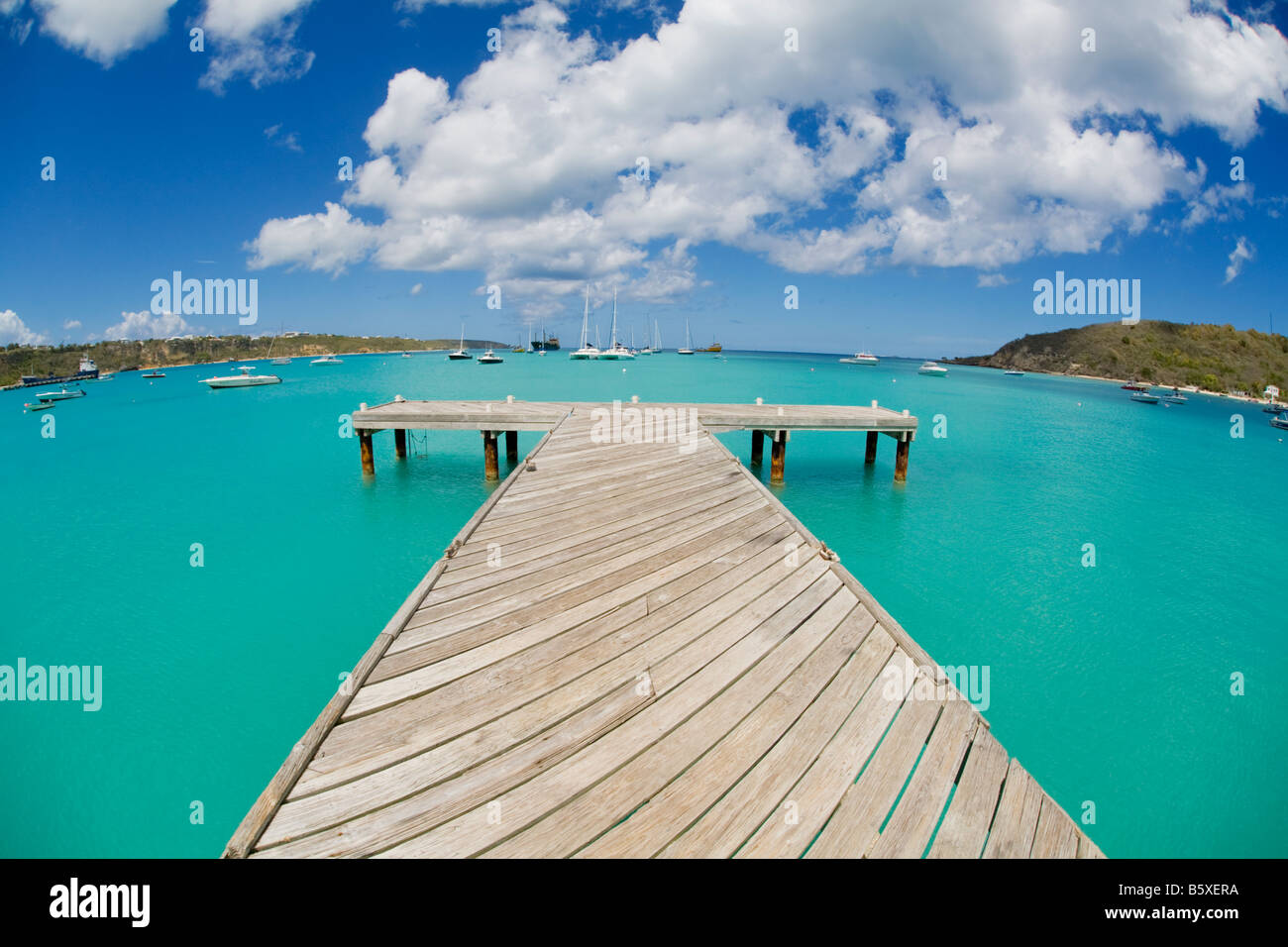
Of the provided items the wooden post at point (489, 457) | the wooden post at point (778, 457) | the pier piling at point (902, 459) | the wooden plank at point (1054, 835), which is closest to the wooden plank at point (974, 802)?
the wooden plank at point (1054, 835)

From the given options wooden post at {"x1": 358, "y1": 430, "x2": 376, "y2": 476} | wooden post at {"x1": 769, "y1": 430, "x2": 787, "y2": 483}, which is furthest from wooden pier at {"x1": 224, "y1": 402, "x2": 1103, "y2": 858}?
wooden post at {"x1": 358, "y1": 430, "x2": 376, "y2": 476}

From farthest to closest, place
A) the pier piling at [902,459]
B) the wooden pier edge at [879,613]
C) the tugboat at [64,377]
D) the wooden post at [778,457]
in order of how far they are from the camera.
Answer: the tugboat at [64,377]
the pier piling at [902,459]
the wooden post at [778,457]
the wooden pier edge at [879,613]

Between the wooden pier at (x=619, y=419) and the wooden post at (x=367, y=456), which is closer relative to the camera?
the wooden pier at (x=619, y=419)

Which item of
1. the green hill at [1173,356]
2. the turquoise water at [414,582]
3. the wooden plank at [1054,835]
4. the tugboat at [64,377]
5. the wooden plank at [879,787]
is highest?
the green hill at [1173,356]

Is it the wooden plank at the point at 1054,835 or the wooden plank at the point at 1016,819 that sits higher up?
the wooden plank at the point at 1016,819

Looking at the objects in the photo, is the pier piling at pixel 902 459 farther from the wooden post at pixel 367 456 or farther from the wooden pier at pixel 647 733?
the wooden post at pixel 367 456

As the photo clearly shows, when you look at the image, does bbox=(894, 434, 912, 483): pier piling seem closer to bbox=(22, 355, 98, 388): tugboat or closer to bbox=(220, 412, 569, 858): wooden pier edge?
bbox=(220, 412, 569, 858): wooden pier edge
